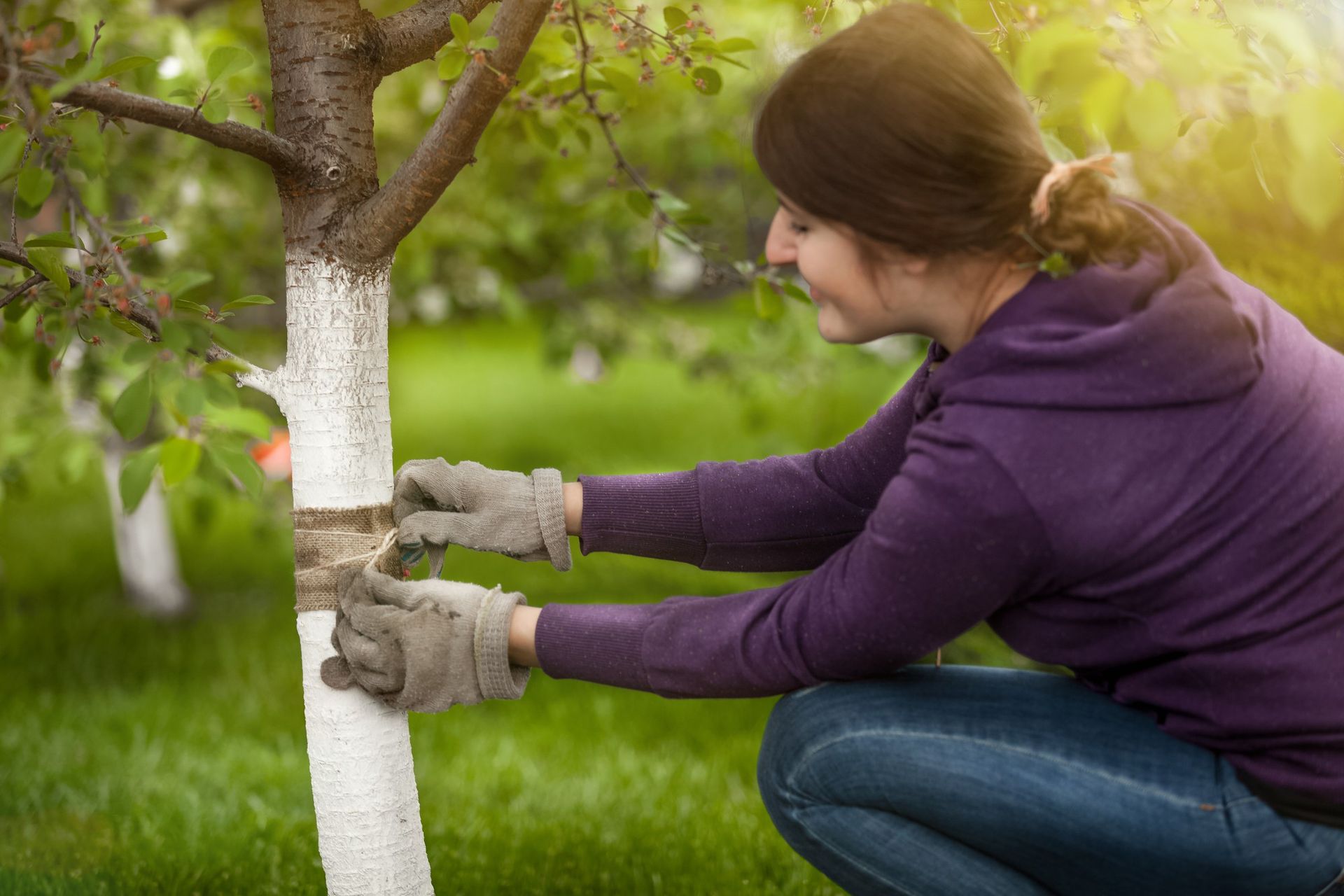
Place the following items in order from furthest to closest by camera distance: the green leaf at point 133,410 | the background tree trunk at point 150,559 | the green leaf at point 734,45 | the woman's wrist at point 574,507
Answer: the background tree trunk at point 150,559 → the green leaf at point 734,45 → the woman's wrist at point 574,507 → the green leaf at point 133,410

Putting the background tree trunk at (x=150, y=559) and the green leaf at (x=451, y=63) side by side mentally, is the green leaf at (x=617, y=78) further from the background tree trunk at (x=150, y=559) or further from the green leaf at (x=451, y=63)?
the background tree trunk at (x=150, y=559)

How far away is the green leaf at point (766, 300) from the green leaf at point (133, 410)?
3.96 ft

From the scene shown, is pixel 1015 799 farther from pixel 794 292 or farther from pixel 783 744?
pixel 794 292

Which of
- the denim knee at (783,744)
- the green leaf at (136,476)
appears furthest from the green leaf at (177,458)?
the denim knee at (783,744)

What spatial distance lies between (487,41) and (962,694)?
108cm

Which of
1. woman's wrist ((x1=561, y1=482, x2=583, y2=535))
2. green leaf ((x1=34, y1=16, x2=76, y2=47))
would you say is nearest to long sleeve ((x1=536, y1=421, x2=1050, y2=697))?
woman's wrist ((x1=561, y1=482, x2=583, y2=535))

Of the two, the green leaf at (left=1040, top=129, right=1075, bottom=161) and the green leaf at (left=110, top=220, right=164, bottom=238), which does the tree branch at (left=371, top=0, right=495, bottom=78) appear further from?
the green leaf at (left=1040, top=129, right=1075, bottom=161)

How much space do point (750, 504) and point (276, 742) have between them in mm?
2277

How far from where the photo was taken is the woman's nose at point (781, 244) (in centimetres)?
154

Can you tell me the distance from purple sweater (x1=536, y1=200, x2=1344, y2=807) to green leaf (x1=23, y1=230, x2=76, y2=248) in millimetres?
925

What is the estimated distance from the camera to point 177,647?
167 inches

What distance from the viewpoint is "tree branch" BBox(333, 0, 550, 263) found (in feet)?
5.12

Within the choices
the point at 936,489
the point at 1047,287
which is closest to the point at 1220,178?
the point at 1047,287

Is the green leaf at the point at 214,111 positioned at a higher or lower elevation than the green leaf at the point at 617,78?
lower
